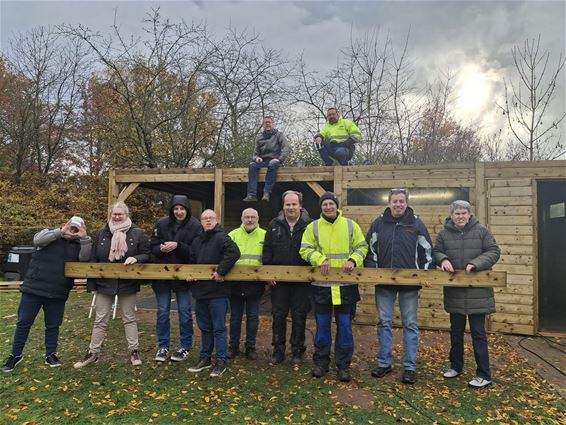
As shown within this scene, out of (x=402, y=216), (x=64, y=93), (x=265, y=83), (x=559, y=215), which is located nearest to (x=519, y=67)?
(x=559, y=215)

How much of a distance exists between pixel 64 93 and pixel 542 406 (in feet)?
68.7

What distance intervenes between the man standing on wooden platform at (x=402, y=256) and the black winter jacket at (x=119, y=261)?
241cm

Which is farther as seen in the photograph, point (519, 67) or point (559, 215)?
point (519, 67)

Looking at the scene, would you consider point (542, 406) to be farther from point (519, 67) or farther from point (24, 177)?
point (24, 177)

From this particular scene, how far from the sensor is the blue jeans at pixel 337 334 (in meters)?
3.98

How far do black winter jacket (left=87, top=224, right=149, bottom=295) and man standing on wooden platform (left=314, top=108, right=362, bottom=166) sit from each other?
4.02 m

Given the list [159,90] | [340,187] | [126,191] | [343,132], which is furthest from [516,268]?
[159,90]

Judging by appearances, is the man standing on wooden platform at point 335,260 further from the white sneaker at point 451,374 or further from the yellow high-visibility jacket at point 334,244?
the white sneaker at point 451,374

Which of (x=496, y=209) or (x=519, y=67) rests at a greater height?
(x=519, y=67)

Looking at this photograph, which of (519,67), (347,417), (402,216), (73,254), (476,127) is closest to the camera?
(347,417)

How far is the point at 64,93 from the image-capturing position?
18.7 metres

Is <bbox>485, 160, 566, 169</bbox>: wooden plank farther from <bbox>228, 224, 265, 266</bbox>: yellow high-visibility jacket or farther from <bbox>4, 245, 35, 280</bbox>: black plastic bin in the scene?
<bbox>4, 245, 35, 280</bbox>: black plastic bin

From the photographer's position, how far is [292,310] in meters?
4.43

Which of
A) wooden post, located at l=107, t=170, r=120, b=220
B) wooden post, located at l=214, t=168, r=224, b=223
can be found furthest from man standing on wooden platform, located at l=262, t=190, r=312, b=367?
wooden post, located at l=107, t=170, r=120, b=220
